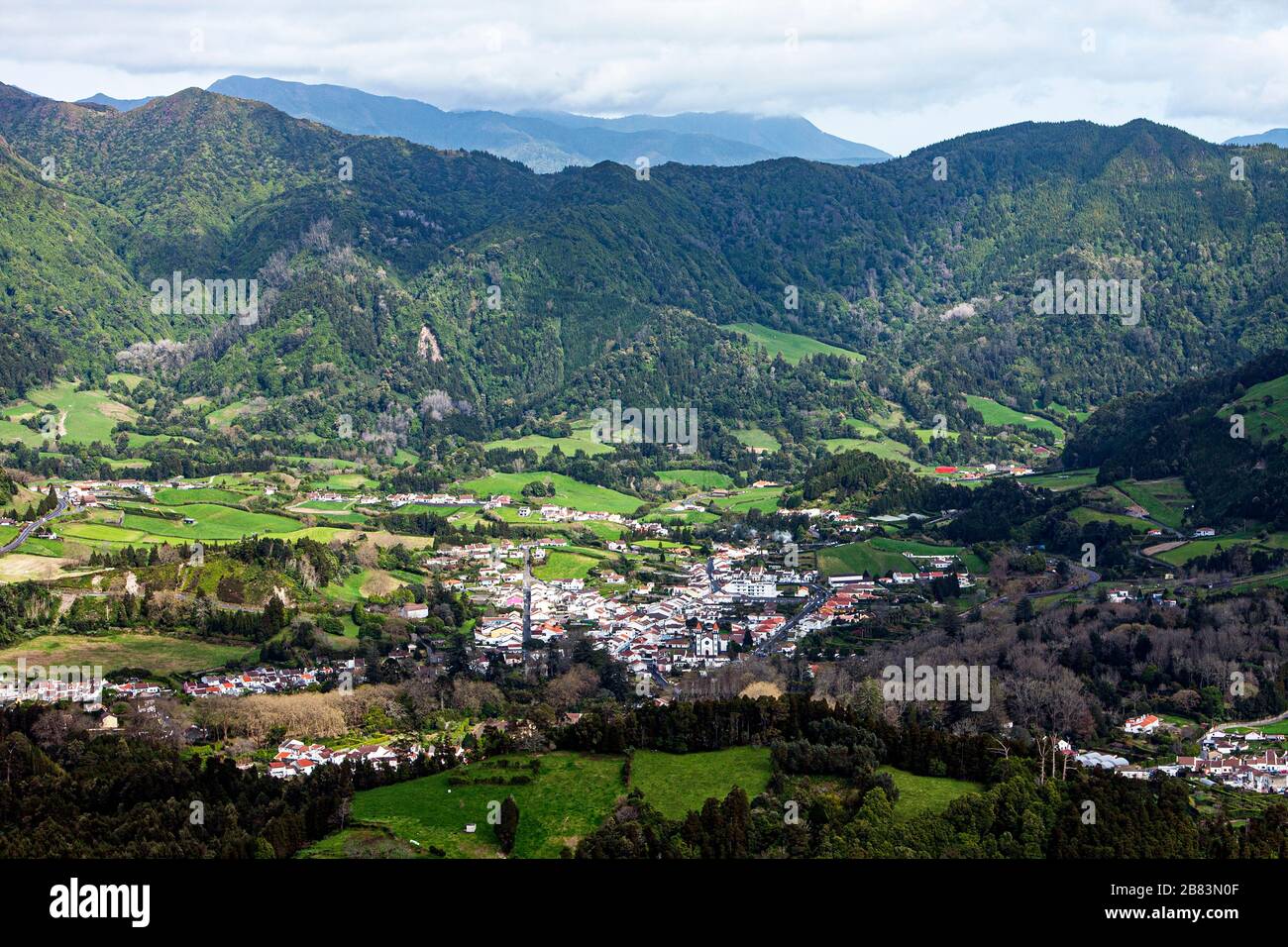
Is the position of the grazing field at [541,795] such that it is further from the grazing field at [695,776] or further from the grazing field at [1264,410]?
the grazing field at [1264,410]

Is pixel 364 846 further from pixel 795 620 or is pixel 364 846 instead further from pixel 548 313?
pixel 548 313

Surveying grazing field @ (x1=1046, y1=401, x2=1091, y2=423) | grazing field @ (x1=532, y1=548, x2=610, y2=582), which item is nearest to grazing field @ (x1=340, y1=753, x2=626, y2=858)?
grazing field @ (x1=532, y1=548, x2=610, y2=582)

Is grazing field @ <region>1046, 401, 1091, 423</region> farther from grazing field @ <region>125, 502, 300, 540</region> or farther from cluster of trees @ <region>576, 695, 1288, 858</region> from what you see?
cluster of trees @ <region>576, 695, 1288, 858</region>

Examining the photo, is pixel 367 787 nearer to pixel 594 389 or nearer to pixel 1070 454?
pixel 1070 454

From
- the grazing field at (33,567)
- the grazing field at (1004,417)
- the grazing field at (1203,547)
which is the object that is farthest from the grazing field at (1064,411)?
the grazing field at (33,567)

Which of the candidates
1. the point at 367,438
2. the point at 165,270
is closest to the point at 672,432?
the point at 367,438

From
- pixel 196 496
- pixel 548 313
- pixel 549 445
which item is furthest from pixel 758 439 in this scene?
pixel 196 496
